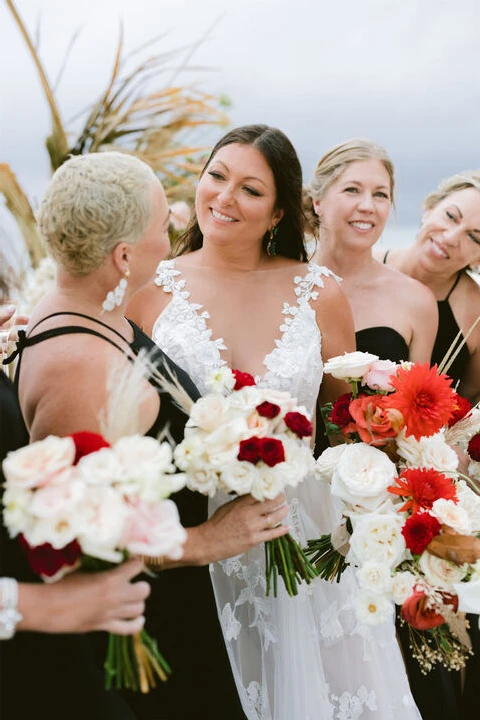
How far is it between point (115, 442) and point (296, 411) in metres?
0.58

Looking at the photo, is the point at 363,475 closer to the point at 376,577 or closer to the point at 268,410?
the point at 376,577

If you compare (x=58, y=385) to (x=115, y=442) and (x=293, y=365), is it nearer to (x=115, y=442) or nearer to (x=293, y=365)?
(x=115, y=442)

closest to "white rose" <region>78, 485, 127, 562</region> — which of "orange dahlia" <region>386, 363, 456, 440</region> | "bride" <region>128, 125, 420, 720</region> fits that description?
"orange dahlia" <region>386, 363, 456, 440</region>

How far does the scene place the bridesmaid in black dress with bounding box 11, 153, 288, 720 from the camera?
5.62 feet

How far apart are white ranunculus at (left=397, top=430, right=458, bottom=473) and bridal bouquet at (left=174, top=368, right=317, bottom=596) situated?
0.37 m

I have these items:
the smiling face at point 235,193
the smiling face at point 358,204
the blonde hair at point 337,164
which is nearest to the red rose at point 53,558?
the smiling face at point 235,193

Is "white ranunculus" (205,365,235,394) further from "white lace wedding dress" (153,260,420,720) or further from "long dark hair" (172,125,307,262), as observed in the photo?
"long dark hair" (172,125,307,262)

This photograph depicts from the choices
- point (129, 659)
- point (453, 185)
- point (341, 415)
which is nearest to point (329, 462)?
point (341, 415)

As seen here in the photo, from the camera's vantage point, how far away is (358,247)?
351 cm

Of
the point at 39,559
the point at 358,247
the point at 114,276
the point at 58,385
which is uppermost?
the point at 114,276

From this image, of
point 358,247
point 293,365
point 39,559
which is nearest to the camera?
point 39,559

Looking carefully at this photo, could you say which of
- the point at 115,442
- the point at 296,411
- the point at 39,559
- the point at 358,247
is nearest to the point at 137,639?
the point at 39,559

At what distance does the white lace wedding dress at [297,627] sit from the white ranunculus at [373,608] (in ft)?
2.02

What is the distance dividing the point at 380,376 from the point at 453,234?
176 cm
